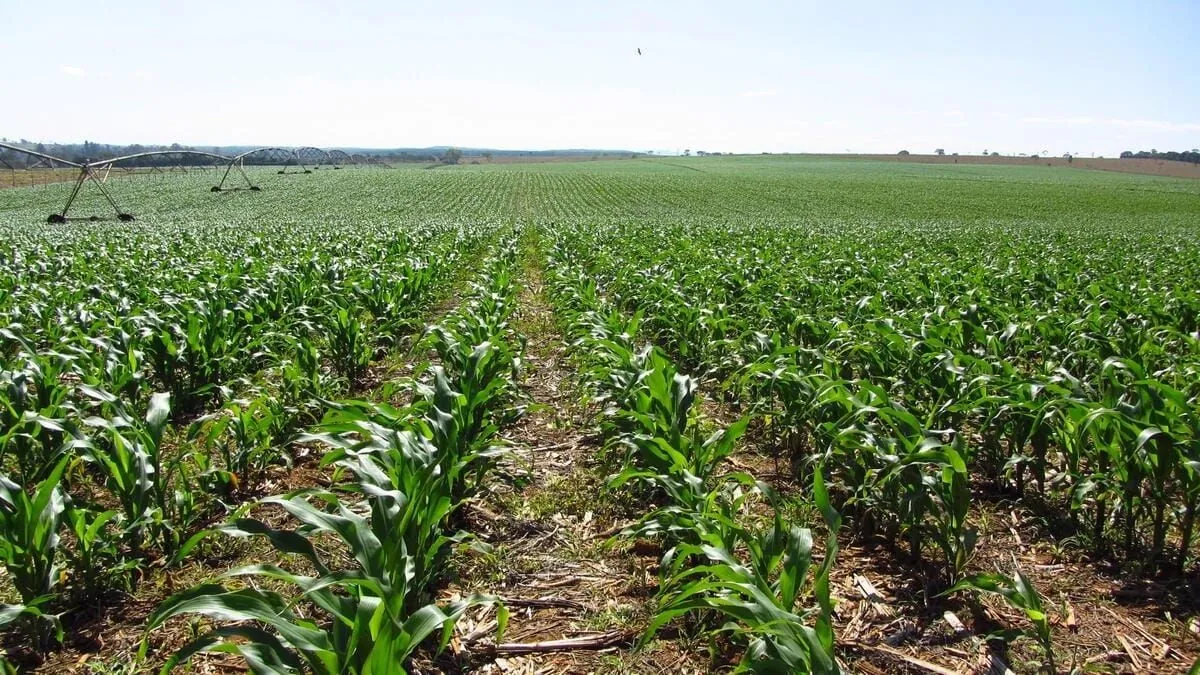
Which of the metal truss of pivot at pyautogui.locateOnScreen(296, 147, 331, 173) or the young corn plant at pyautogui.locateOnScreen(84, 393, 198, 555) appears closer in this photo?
the young corn plant at pyautogui.locateOnScreen(84, 393, 198, 555)

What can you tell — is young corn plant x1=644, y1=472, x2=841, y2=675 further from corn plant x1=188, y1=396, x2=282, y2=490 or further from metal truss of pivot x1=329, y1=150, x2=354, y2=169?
metal truss of pivot x1=329, y1=150, x2=354, y2=169

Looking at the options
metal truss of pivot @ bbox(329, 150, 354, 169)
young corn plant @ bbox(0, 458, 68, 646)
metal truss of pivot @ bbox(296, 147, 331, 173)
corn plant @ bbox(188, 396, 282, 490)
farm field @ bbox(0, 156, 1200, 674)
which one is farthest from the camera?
metal truss of pivot @ bbox(329, 150, 354, 169)

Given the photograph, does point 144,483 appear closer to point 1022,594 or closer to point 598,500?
point 598,500

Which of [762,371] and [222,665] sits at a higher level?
[762,371]

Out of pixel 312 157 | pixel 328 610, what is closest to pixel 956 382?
pixel 328 610

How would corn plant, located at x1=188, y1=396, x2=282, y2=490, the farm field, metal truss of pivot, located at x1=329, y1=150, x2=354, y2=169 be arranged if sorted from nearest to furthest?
the farm field
corn plant, located at x1=188, y1=396, x2=282, y2=490
metal truss of pivot, located at x1=329, y1=150, x2=354, y2=169

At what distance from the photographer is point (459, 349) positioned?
17.9ft

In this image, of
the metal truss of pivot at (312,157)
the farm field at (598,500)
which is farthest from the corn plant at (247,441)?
the metal truss of pivot at (312,157)

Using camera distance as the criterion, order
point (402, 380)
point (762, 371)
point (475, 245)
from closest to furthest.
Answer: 1. point (402, 380)
2. point (762, 371)
3. point (475, 245)

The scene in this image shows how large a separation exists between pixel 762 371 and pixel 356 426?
287cm

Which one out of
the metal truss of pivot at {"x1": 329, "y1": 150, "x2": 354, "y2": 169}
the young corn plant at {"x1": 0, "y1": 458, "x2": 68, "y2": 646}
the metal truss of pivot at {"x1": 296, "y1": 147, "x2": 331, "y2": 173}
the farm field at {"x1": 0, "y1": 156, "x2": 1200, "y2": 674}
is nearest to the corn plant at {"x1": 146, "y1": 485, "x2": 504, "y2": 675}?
the farm field at {"x1": 0, "y1": 156, "x2": 1200, "y2": 674}

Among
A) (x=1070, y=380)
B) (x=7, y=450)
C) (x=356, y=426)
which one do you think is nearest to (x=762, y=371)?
(x=1070, y=380)

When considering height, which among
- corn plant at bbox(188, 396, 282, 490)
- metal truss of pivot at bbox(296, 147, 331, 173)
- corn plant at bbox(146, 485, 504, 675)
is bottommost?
corn plant at bbox(188, 396, 282, 490)

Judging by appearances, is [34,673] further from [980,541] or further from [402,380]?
[980,541]
